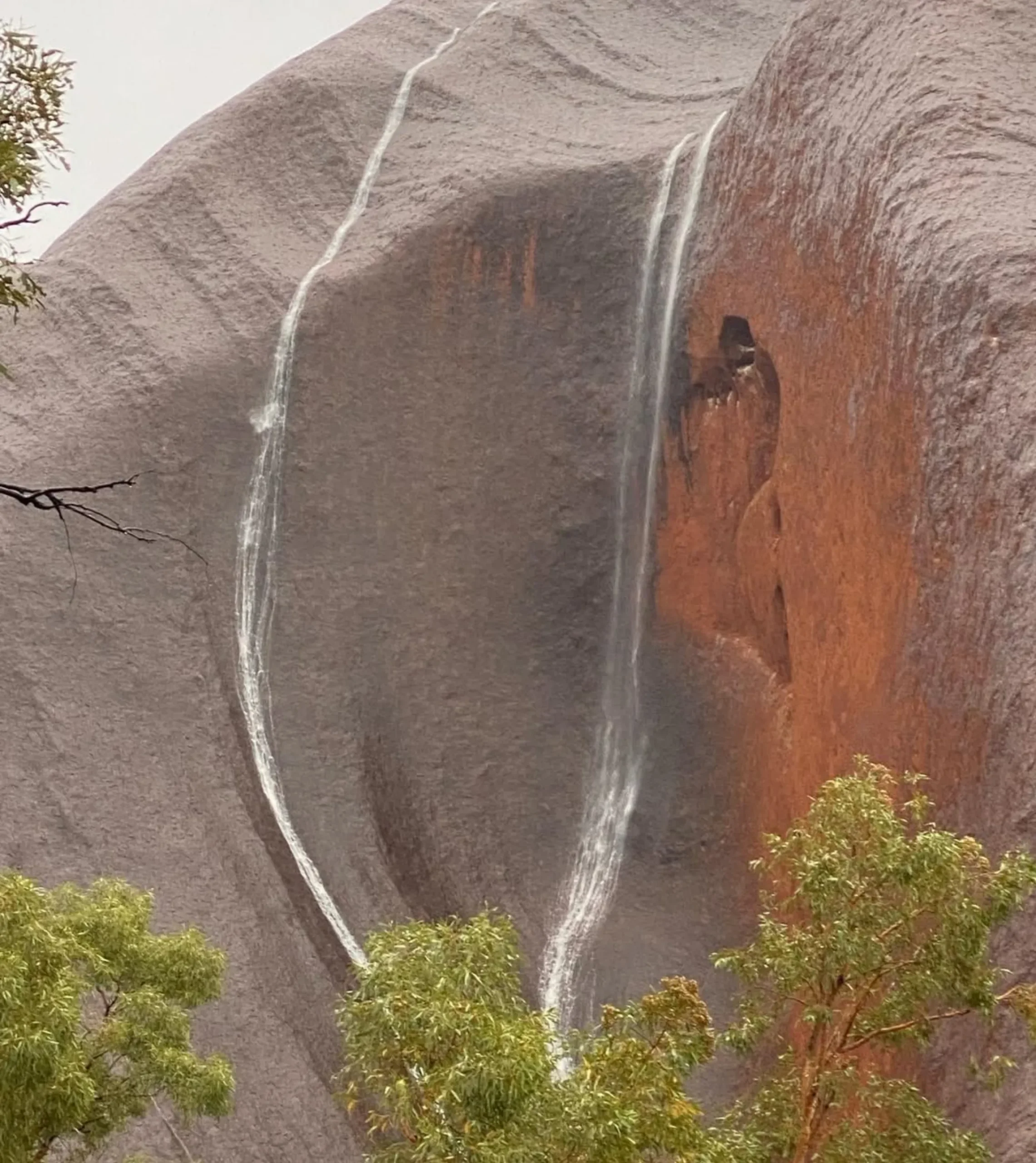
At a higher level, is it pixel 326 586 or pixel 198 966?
pixel 326 586

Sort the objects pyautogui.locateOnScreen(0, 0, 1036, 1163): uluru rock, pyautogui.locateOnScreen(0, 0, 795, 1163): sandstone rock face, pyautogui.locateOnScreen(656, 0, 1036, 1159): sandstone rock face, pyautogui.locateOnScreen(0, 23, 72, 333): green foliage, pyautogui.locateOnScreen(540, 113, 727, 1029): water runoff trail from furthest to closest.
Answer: pyautogui.locateOnScreen(540, 113, 727, 1029): water runoff trail → pyautogui.locateOnScreen(0, 0, 795, 1163): sandstone rock face → pyautogui.locateOnScreen(0, 0, 1036, 1163): uluru rock → pyautogui.locateOnScreen(656, 0, 1036, 1159): sandstone rock face → pyautogui.locateOnScreen(0, 23, 72, 333): green foliage

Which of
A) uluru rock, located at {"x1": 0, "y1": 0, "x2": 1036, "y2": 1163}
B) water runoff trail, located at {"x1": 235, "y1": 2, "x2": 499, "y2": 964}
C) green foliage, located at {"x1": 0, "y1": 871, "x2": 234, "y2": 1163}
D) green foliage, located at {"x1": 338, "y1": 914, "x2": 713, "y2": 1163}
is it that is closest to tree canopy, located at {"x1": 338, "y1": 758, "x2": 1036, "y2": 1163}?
green foliage, located at {"x1": 338, "y1": 914, "x2": 713, "y2": 1163}

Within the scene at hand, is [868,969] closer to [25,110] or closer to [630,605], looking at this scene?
[25,110]

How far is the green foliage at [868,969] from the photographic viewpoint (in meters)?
12.2

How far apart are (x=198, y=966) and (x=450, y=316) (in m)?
16.1

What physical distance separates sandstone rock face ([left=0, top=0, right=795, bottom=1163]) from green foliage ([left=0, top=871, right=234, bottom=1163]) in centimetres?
703

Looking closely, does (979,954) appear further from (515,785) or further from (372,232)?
(372,232)

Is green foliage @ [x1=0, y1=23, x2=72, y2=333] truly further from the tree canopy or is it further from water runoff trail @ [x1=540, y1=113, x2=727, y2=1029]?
water runoff trail @ [x1=540, y1=113, x2=727, y2=1029]

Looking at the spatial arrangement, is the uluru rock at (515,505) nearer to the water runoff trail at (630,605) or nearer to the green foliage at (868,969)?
the water runoff trail at (630,605)

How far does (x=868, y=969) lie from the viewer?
1224cm

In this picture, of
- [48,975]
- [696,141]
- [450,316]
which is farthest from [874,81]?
[48,975]

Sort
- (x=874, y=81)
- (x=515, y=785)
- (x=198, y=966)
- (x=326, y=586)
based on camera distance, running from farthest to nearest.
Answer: (x=326, y=586), (x=515, y=785), (x=874, y=81), (x=198, y=966)

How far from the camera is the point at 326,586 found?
26.2 m

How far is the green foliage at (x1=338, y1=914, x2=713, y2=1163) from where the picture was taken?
10.4 meters
